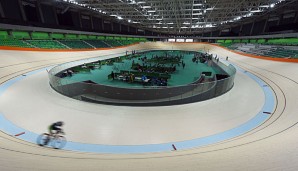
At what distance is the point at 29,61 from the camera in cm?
1684

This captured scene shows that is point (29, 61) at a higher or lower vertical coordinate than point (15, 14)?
lower

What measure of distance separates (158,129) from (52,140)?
11.8ft

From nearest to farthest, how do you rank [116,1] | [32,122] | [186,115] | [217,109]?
1. [32,122]
2. [186,115]
3. [217,109]
4. [116,1]

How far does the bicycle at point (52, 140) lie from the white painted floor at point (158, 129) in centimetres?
32

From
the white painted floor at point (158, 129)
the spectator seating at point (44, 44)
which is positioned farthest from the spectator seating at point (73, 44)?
the white painted floor at point (158, 129)

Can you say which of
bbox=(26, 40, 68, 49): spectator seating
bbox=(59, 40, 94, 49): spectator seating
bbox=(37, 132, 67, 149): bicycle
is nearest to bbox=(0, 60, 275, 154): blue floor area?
bbox=(37, 132, 67, 149): bicycle

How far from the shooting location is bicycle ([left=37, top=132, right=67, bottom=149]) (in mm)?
4891

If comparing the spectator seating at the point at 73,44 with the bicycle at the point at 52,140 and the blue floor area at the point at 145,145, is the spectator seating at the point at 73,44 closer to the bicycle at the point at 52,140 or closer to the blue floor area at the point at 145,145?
the blue floor area at the point at 145,145

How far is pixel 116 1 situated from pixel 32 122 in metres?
25.5

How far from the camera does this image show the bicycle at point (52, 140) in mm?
4891

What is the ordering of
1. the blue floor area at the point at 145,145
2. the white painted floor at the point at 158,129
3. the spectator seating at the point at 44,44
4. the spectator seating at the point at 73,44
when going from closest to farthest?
1. the white painted floor at the point at 158,129
2. the blue floor area at the point at 145,145
3. the spectator seating at the point at 44,44
4. the spectator seating at the point at 73,44

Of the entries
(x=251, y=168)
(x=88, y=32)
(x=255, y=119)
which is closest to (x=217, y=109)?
(x=255, y=119)

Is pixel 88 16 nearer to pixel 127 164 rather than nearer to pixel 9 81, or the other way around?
pixel 9 81

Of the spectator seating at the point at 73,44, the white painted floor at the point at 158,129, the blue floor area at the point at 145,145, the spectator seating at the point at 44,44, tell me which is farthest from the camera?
the spectator seating at the point at 73,44
